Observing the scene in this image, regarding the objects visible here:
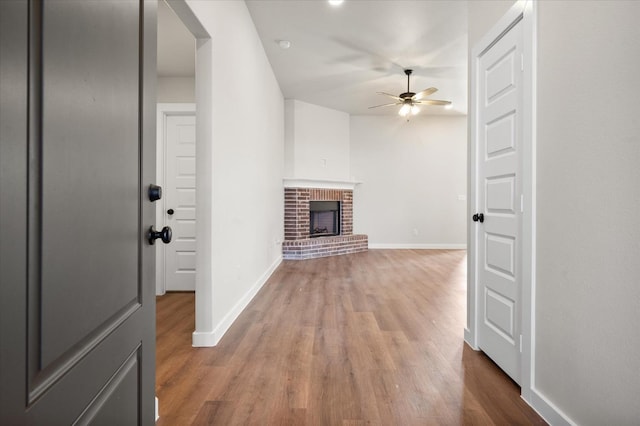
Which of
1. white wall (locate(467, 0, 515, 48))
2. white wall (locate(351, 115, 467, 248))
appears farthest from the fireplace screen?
white wall (locate(467, 0, 515, 48))

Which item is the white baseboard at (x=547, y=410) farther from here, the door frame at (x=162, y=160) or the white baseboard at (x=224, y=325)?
the door frame at (x=162, y=160)

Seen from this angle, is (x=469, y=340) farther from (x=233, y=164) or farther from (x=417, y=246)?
(x=417, y=246)

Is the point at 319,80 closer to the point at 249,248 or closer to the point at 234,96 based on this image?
the point at 234,96

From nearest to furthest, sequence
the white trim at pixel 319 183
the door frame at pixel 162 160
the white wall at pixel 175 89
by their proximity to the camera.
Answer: the door frame at pixel 162 160 → the white wall at pixel 175 89 → the white trim at pixel 319 183

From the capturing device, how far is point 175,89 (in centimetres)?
407

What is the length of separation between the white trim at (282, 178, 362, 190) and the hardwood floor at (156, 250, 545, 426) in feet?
9.47

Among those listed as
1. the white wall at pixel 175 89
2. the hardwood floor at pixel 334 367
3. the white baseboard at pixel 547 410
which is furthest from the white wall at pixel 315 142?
the white baseboard at pixel 547 410

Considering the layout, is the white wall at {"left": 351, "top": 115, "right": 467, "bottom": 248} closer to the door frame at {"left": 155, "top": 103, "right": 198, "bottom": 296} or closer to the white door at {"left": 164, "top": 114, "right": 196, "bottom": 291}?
the white door at {"left": 164, "top": 114, "right": 196, "bottom": 291}

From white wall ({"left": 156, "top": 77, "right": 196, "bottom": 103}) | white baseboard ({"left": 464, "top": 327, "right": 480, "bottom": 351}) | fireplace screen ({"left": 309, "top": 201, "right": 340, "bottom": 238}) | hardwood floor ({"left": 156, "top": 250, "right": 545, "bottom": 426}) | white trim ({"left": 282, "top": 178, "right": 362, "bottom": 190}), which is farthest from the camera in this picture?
fireplace screen ({"left": 309, "top": 201, "right": 340, "bottom": 238})

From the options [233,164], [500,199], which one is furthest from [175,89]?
[500,199]

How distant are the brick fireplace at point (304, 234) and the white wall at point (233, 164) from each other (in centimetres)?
143

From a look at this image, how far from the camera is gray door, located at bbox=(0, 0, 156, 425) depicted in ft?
1.58

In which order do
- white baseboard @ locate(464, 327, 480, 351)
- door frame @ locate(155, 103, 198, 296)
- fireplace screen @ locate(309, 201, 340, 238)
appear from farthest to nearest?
1. fireplace screen @ locate(309, 201, 340, 238)
2. door frame @ locate(155, 103, 198, 296)
3. white baseboard @ locate(464, 327, 480, 351)

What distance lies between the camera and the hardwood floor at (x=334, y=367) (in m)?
1.61
